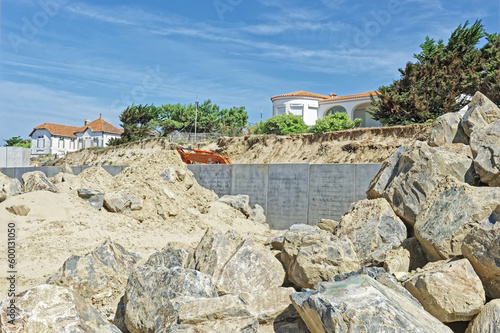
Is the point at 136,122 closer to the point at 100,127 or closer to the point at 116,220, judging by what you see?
the point at 100,127

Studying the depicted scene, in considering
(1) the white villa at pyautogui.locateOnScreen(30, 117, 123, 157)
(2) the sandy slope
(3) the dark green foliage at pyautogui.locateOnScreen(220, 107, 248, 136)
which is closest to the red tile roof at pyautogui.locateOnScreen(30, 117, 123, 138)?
(1) the white villa at pyautogui.locateOnScreen(30, 117, 123, 157)

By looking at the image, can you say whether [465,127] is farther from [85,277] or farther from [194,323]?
[85,277]

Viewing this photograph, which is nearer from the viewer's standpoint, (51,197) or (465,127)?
(465,127)

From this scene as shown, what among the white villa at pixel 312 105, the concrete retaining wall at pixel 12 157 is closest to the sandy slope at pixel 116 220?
the concrete retaining wall at pixel 12 157

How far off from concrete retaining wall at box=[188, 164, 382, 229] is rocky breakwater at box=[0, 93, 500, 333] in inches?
119

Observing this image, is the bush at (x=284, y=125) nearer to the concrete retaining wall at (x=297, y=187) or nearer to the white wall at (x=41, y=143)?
the concrete retaining wall at (x=297, y=187)

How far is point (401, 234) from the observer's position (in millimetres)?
5465

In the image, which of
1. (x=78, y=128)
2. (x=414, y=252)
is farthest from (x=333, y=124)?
(x=78, y=128)

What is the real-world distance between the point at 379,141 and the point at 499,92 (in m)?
6.23

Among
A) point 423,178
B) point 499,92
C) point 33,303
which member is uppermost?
point 499,92

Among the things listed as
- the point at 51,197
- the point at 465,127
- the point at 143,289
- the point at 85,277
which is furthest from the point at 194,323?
the point at 51,197

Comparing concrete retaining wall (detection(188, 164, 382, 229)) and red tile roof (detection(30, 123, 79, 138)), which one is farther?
red tile roof (detection(30, 123, 79, 138))

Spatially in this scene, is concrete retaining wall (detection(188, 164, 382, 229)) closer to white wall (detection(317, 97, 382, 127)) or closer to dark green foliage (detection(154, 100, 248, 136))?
white wall (detection(317, 97, 382, 127))

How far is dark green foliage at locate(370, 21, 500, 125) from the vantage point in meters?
23.7
